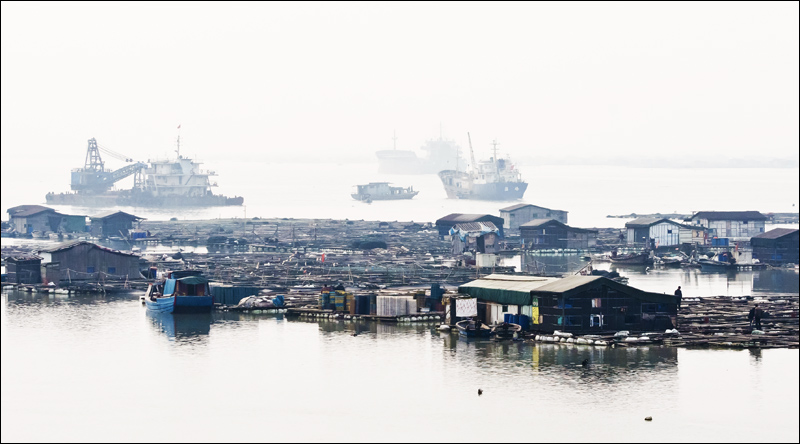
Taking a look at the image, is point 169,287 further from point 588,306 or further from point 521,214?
point 521,214

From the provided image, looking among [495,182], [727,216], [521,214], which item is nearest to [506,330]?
[727,216]

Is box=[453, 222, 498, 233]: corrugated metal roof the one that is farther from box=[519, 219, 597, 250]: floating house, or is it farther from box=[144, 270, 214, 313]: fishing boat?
box=[144, 270, 214, 313]: fishing boat

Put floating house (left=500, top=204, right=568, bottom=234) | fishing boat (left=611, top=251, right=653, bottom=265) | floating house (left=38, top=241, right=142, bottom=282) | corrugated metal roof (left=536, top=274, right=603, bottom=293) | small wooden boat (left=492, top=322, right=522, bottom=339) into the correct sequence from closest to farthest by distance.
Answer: corrugated metal roof (left=536, top=274, right=603, bottom=293) < small wooden boat (left=492, top=322, right=522, bottom=339) < floating house (left=38, top=241, right=142, bottom=282) < fishing boat (left=611, top=251, right=653, bottom=265) < floating house (left=500, top=204, right=568, bottom=234)

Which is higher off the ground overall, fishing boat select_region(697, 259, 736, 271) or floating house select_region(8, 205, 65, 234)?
floating house select_region(8, 205, 65, 234)

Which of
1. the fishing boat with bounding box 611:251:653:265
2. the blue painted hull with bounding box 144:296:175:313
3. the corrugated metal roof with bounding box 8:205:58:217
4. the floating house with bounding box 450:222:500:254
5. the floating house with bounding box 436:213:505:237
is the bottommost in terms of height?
the blue painted hull with bounding box 144:296:175:313

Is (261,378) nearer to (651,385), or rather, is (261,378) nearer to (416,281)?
(651,385)

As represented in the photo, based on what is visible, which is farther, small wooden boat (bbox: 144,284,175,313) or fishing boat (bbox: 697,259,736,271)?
fishing boat (bbox: 697,259,736,271)

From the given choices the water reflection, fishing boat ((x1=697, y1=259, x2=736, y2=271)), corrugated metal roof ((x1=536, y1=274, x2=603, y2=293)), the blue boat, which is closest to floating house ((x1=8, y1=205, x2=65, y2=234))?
the blue boat
